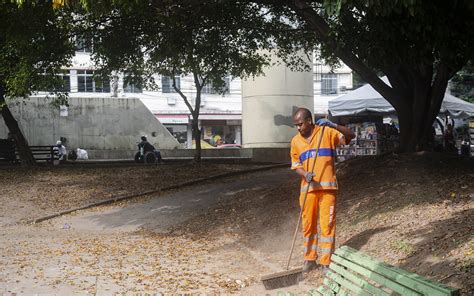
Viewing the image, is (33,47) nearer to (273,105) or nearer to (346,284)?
(346,284)

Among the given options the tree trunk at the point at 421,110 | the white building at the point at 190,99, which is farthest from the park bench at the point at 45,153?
the white building at the point at 190,99

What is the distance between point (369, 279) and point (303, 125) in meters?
2.29

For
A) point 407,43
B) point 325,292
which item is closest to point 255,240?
point 407,43

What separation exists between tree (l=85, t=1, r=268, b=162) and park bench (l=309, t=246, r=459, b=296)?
26.0 ft

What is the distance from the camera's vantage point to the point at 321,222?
19.7ft

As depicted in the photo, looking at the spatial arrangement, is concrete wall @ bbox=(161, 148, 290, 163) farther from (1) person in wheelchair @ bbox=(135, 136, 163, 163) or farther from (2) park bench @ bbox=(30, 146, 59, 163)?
(2) park bench @ bbox=(30, 146, 59, 163)

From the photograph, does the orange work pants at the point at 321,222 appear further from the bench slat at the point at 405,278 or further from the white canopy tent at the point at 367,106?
the white canopy tent at the point at 367,106

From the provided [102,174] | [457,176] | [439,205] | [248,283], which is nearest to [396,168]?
[457,176]

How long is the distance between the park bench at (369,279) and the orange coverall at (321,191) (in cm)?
128

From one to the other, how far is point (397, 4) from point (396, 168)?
414 cm

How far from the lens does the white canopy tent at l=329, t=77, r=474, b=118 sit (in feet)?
51.5

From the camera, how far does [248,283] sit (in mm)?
6438

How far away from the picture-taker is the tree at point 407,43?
7.05 metres

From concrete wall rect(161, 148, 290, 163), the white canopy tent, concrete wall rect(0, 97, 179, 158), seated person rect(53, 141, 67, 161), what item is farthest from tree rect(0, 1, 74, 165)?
concrete wall rect(0, 97, 179, 158)
